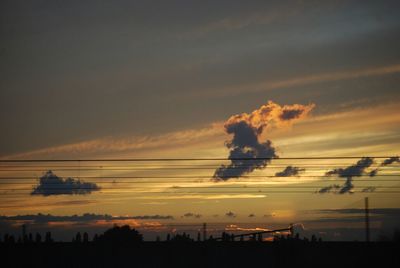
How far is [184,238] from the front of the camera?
55594mm

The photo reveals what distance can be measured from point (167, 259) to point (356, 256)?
13.8m

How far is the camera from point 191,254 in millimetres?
53719

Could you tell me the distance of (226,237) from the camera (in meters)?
56.9

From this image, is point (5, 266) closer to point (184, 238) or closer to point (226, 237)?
point (184, 238)

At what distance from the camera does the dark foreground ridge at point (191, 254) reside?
5269 cm

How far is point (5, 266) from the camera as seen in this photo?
52.1 m

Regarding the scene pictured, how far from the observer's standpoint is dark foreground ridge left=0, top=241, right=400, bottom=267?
173ft

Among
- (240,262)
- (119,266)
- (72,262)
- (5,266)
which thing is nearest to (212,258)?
(240,262)

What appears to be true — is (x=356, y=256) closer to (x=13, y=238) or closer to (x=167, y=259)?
(x=167, y=259)

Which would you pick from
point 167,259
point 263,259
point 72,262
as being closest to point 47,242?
point 72,262

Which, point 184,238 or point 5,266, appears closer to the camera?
point 5,266

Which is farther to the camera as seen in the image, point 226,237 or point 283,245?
point 226,237

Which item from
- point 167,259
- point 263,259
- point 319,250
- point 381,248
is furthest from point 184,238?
point 381,248

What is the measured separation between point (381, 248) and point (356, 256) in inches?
78.7
